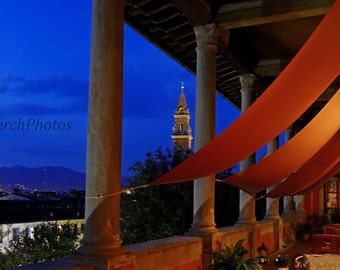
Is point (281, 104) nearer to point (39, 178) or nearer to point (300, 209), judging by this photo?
point (300, 209)

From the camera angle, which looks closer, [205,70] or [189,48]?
[205,70]

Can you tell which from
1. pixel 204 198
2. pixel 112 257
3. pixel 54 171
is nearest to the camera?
pixel 112 257

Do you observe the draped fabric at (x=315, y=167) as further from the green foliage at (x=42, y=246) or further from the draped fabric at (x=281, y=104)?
the green foliage at (x=42, y=246)

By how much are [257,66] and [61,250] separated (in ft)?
26.5

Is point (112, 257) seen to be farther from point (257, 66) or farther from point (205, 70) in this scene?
point (257, 66)

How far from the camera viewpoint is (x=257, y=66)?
11422mm

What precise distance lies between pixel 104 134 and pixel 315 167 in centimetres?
403

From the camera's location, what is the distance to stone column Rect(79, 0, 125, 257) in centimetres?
487

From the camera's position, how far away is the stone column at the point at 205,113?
786 centimetres

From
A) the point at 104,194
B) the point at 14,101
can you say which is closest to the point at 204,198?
the point at 104,194

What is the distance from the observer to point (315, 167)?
7.62m

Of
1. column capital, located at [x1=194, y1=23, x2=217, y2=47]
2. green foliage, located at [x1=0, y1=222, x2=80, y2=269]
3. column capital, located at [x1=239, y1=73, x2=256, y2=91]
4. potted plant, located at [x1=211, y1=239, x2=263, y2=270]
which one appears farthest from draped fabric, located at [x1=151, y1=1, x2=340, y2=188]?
green foliage, located at [x1=0, y1=222, x2=80, y2=269]

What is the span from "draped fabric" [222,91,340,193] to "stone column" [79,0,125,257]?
2.26 metres

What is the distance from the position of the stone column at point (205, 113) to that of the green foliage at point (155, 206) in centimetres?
715
